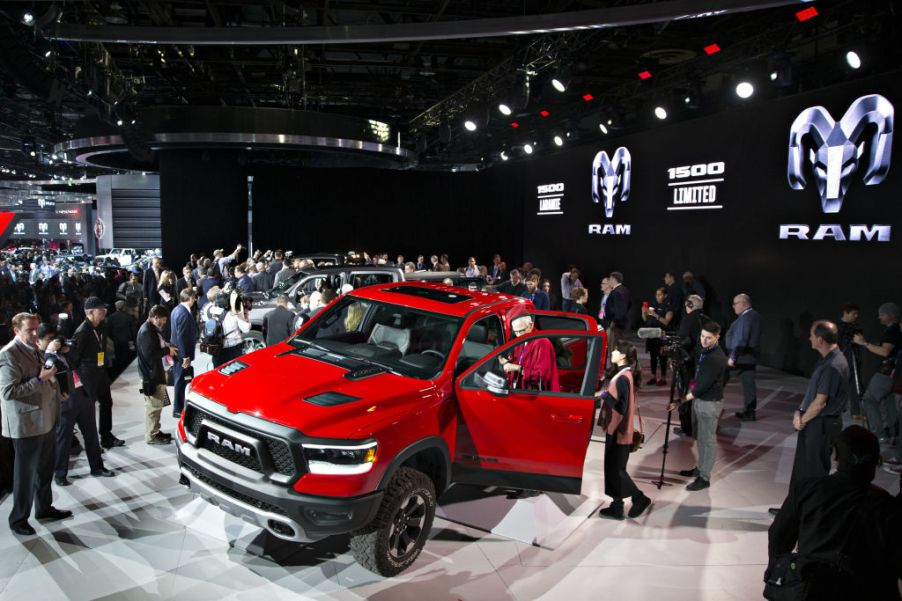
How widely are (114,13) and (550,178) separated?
1213 cm

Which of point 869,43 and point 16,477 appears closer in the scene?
point 16,477

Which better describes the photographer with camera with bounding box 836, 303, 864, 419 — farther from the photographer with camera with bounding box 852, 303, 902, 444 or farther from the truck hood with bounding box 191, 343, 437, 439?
the truck hood with bounding box 191, 343, 437, 439

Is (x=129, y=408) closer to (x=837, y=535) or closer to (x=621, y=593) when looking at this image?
(x=621, y=593)

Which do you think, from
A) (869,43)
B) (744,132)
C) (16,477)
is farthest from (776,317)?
(16,477)

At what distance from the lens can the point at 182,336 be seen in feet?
22.9

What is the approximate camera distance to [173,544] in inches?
170

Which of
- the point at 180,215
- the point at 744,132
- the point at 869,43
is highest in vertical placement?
the point at 869,43

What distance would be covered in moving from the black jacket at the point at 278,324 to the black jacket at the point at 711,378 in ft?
15.6

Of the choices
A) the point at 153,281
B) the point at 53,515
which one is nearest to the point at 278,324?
the point at 53,515

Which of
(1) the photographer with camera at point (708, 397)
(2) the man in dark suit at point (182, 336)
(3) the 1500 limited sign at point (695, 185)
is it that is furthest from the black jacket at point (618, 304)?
(2) the man in dark suit at point (182, 336)

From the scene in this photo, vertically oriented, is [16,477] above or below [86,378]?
below

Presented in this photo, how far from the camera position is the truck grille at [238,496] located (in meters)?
3.63

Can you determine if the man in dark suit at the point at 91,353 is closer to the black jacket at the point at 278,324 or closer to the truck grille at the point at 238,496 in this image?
the black jacket at the point at 278,324

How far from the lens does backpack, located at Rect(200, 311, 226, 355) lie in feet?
24.3
